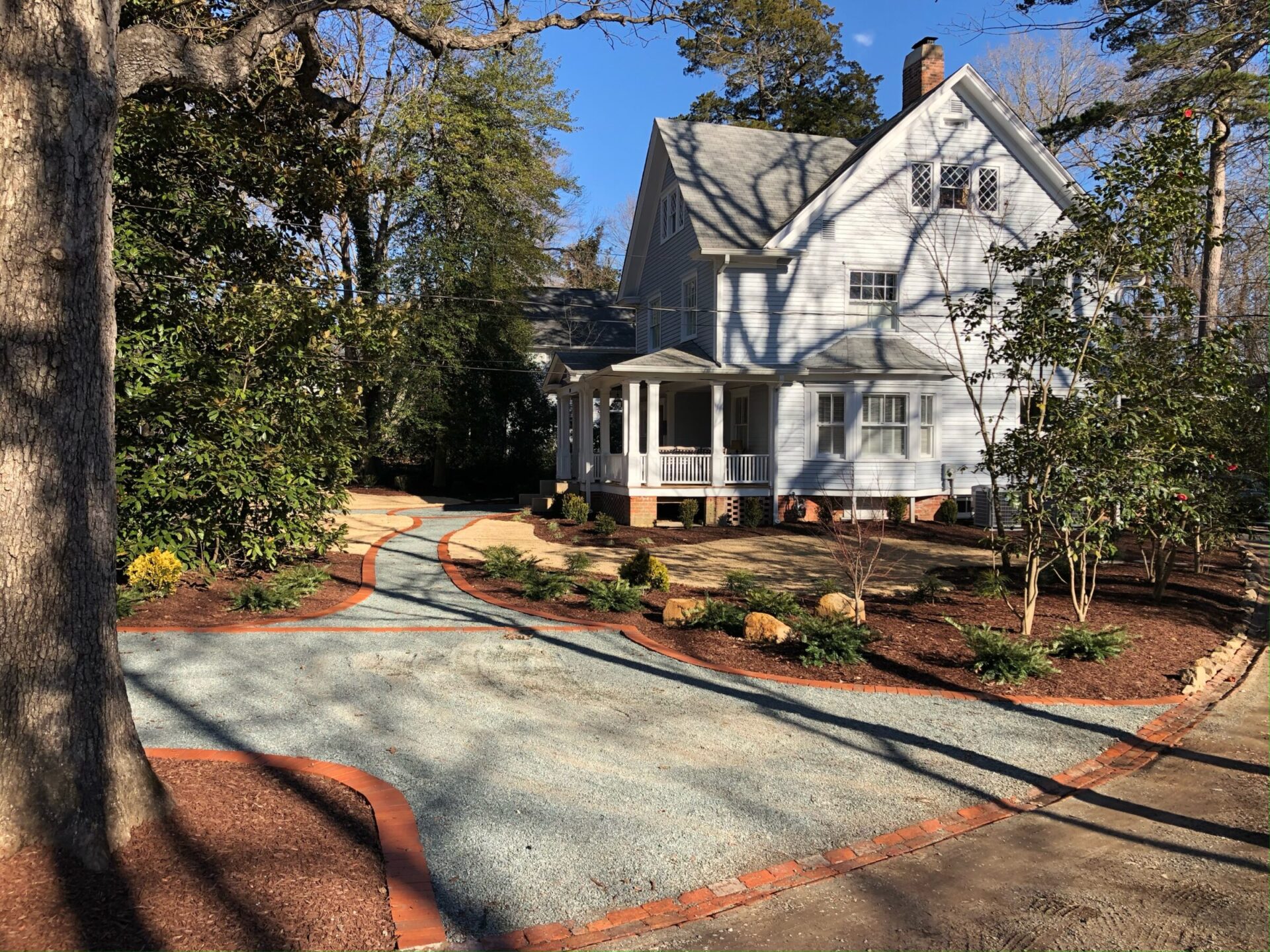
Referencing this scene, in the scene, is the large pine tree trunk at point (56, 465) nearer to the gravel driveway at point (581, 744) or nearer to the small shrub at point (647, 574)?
the gravel driveway at point (581, 744)

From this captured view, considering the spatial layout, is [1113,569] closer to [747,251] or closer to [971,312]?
[971,312]

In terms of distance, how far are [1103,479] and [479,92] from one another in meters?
24.6

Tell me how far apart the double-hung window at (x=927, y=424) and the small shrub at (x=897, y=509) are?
1251 mm

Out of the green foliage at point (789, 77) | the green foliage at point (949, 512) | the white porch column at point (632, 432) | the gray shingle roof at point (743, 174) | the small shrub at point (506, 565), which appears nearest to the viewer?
the small shrub at point (506, 565)

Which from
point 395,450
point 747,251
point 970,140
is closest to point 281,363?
point 747,251

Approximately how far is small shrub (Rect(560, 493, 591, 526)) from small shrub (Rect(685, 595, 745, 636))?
32.3 ft

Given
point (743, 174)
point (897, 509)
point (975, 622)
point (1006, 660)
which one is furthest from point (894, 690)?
point (743, 174)

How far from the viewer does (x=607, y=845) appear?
4090 millimetres

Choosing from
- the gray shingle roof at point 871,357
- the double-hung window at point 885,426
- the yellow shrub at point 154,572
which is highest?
the gray shingle roof at point 871,357

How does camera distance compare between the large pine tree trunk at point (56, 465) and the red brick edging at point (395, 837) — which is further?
the large pine tree trunk at point (56, 465)

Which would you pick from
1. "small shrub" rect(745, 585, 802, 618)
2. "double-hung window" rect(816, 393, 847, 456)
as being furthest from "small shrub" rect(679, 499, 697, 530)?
"small shrub" rect(745, 585, 802, 618)

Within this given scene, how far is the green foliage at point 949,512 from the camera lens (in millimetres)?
18719

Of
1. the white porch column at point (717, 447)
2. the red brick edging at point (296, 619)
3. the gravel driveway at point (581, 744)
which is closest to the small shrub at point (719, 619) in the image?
the gravel driveway at point (581, 744)

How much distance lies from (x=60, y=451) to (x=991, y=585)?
9455mm
